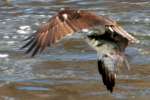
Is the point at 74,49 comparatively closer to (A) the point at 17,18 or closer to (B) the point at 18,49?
(B) the point at 18,49

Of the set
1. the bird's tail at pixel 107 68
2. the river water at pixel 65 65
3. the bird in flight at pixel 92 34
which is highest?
the bird in flight at pixel 92 34

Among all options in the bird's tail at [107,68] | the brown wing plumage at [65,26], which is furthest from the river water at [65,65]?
the brown wing plumage at [65,26]

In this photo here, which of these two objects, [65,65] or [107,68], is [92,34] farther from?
[65,65]

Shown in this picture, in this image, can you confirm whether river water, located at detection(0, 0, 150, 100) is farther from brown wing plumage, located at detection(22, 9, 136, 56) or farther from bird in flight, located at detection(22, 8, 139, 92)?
brown wing plumage, located at detection(22, 9, 136, 56)

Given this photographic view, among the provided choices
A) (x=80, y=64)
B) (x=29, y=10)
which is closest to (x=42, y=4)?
(x=29, y=10)

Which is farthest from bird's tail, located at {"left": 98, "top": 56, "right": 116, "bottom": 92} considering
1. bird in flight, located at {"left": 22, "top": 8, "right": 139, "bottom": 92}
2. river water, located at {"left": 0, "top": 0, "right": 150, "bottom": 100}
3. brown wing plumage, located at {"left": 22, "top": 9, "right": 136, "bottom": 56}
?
river water, located at {"left": 0, "top": 0, "right": 150, "bottom": 100}

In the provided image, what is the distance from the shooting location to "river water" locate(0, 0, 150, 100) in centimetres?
546

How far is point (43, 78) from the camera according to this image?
19.4 feet

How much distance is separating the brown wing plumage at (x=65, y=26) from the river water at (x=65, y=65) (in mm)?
1142

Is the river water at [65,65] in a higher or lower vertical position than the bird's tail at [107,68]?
lower

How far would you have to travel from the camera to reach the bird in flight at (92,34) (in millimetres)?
4129

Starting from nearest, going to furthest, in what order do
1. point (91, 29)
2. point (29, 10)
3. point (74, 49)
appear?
point (91, 29)
point (74, 49)
point (29, 10)

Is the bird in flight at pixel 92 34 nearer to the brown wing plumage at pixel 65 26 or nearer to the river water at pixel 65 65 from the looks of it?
the brown wing plumage at pixel 65 26

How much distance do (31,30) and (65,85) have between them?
2.05 m
